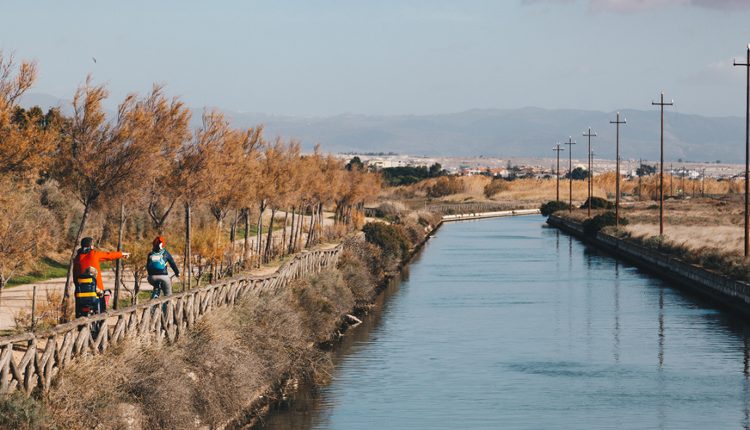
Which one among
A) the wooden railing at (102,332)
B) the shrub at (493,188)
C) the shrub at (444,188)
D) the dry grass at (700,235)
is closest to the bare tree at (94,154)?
the wooden railing at (102,332)

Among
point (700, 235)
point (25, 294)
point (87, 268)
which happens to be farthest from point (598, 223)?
point (87, 268)

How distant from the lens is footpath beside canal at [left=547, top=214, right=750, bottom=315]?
42344 mm

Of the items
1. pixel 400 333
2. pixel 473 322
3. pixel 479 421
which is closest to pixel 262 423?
pixel 479 421

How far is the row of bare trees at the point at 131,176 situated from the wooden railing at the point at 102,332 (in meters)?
2.26

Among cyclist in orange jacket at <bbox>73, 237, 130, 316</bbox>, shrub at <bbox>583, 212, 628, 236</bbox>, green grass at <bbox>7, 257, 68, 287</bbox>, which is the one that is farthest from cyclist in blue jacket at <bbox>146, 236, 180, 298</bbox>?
shrub at <bbox>583, 212, 628, 236</bbox>

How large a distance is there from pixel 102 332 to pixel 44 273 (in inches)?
836

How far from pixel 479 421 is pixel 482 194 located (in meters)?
170

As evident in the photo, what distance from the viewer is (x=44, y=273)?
38.9m

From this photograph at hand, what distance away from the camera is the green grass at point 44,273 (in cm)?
3709

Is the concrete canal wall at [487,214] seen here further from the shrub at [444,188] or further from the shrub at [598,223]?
the shrub at [598,223]

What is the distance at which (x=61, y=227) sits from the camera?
1860 inches

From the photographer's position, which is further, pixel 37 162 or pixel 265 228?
pixel 265 228

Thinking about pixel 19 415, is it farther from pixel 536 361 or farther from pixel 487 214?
pixel 487 214

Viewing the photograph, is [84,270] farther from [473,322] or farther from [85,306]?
[473,322]
